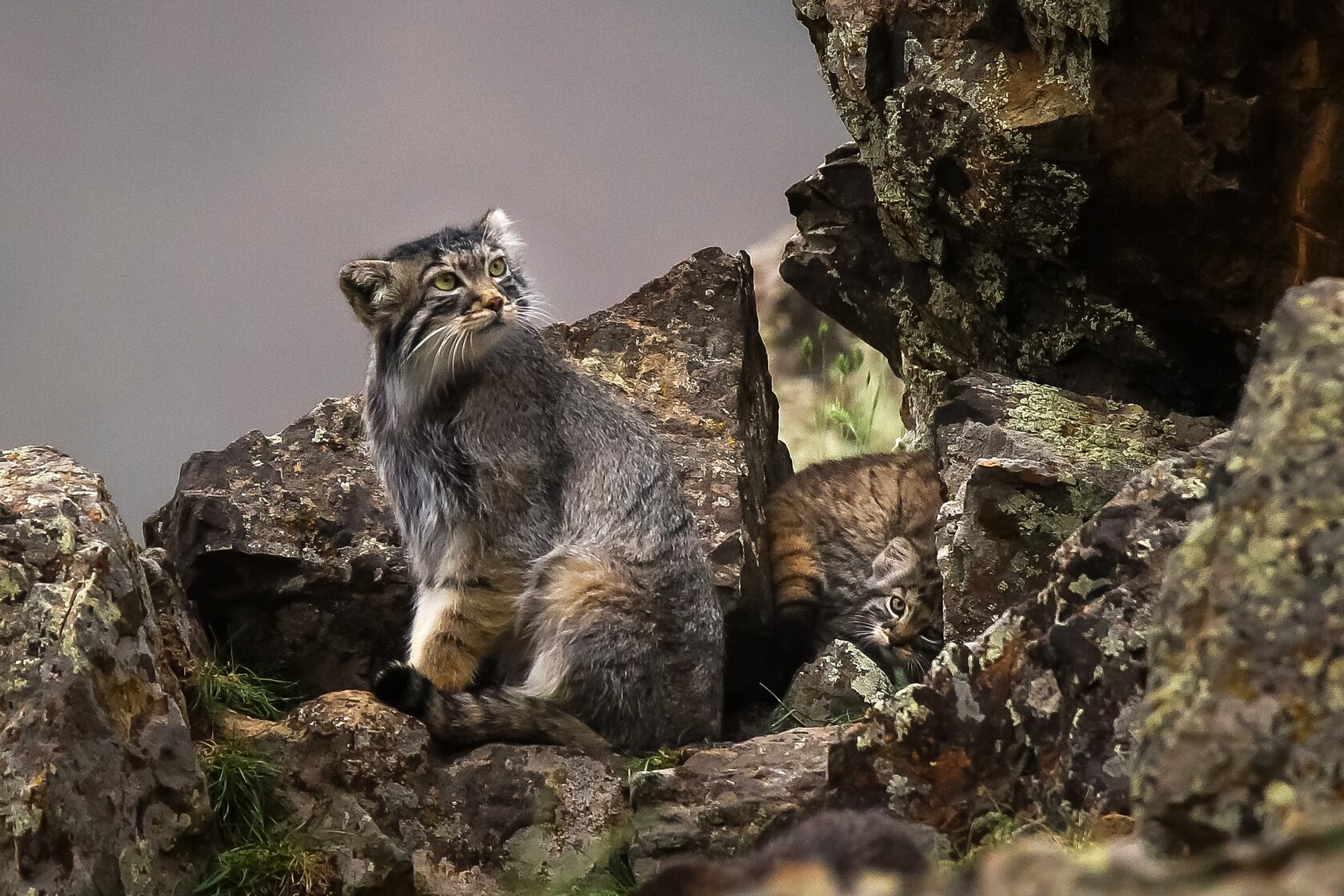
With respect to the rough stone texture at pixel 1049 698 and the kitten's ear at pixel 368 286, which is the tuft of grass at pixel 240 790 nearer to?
the kitten's ear at pixel 368 286

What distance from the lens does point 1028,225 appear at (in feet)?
17.5

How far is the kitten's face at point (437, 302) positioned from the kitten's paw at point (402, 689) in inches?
48.7

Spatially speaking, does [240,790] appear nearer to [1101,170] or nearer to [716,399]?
[716,399]

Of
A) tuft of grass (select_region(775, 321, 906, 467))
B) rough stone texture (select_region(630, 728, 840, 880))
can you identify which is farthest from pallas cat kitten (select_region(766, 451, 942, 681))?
rough stone texture (select_region(630, 728, 840, 880))

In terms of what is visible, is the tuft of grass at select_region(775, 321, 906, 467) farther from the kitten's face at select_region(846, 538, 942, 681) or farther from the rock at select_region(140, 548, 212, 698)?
the rock at select_region(140, 548, 212, 698)

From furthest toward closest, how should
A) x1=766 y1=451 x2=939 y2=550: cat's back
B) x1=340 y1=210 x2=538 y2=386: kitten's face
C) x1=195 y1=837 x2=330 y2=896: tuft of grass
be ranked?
1. x1=766 y1=451 x2=939 y2=550: cat's back
2. x1=340 y1=210 x2=538 y2=386: kitten's face
3. x1=195 y1=837 x2=330 y2=896: tuft of grass

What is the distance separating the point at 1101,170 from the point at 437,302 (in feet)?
8.50

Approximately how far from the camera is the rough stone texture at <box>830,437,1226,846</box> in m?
3.28

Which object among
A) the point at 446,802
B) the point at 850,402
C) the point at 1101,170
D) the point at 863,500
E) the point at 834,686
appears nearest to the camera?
the point at 446,802

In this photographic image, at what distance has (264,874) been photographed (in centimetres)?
434

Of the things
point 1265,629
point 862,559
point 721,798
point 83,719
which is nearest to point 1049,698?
point 721,798

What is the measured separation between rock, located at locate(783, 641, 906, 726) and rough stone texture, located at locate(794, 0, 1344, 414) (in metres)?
1.50

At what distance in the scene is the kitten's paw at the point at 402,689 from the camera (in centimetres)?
495

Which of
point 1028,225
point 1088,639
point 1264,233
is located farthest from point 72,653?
point 1264,233
